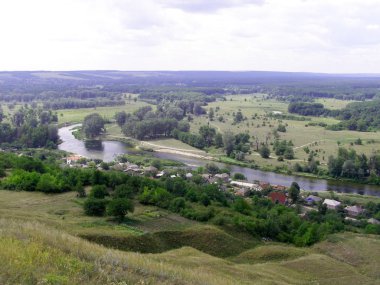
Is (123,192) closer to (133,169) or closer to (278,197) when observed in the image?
(278,197)

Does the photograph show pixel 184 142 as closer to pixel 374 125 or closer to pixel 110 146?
pixel 110 146

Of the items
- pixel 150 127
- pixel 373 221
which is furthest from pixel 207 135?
pixel 373 221

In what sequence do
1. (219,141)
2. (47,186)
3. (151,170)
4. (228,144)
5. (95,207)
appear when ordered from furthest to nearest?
1. (219,141)
2. (228,144)
3. (151,170)
4. (47,186)
5. (95,207)

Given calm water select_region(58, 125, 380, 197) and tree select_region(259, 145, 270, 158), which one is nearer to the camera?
calm water select_region(58, 125, 380, 197)

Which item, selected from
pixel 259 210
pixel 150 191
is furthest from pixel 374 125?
pixel 150 191

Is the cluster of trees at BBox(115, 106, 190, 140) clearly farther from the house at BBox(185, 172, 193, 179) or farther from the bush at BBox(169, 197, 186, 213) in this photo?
the bush at BBox(169, 197, 186, 213)

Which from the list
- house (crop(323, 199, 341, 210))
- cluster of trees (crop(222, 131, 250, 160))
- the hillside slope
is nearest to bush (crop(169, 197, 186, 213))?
the hillside slope
